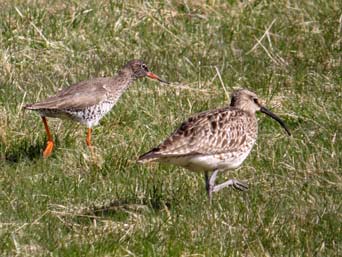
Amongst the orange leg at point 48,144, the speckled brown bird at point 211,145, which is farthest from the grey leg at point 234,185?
the orange leg at point 48,144

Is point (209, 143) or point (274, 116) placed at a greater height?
point (209, 143)

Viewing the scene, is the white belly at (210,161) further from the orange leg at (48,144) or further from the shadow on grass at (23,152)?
the shadow on grass at (23,152)

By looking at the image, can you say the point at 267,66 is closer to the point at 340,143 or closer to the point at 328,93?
the point at 328,93

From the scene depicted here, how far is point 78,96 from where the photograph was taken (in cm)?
1061

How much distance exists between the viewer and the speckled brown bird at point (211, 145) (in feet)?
28.7

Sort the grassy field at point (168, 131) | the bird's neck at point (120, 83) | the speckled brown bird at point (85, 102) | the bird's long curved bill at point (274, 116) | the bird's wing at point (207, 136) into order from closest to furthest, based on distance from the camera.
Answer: the grassy field at point (168, 131) < the bird's wing at point (207, 136) < the bird's long curved bill at point (274, 116) < the speckled brown bird at point (85, 102) < the bird's neck at point (120, 83)

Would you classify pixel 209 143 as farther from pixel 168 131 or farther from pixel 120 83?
pixel 120 83

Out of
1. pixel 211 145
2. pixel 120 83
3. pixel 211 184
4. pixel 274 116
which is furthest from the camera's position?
pixel 120 83

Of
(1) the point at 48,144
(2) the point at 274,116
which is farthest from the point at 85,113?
(2) the point at 274,116

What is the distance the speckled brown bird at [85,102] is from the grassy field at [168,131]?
0.58 ft

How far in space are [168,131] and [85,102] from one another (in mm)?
768

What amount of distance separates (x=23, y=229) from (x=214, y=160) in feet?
5.09

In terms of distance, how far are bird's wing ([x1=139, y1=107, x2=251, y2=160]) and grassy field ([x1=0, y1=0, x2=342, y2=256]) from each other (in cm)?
39

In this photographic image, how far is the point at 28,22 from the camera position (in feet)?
41.5
